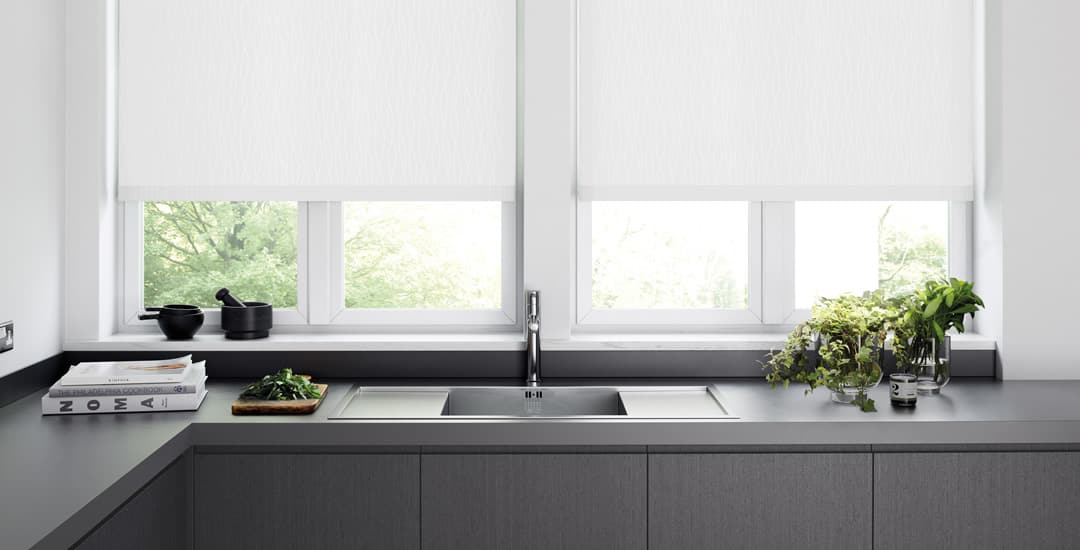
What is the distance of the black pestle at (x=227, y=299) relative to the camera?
2648 mm

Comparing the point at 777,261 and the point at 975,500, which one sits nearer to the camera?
the point at 975,500

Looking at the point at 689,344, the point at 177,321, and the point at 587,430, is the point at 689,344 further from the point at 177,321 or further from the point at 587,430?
the point at 177,321

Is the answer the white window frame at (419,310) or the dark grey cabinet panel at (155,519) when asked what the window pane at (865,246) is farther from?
the dark grey cabinet panel at (155,519)

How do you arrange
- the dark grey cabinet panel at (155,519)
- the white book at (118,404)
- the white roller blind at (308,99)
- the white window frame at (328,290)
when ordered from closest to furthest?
1. the dark grey cabinet panel at (155,519)
2. the white book at (118,404)
3. the white roller blind at (308,99)
4. the white window frame at (328,290)

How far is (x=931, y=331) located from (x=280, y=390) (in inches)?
75.8

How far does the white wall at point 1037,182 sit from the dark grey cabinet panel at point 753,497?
98cm

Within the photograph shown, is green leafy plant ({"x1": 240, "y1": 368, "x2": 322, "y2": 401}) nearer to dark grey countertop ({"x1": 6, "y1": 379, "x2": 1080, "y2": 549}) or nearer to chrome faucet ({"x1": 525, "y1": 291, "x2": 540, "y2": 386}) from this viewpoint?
dark grey countertop ({"x1": 6, "y1": 379, "x2": 1080, "y2": 549})

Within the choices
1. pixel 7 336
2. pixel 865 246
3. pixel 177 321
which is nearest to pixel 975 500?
pixel 865 246

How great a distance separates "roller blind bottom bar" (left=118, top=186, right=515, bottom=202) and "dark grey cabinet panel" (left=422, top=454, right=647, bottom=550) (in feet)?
3.38

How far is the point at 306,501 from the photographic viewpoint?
2051 millimetres

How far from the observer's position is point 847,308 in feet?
7.65

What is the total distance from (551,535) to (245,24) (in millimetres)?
1967

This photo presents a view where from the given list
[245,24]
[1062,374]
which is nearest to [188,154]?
[245,24]

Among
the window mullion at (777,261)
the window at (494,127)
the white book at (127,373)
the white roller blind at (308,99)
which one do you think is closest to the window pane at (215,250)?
the window at (494,127)
